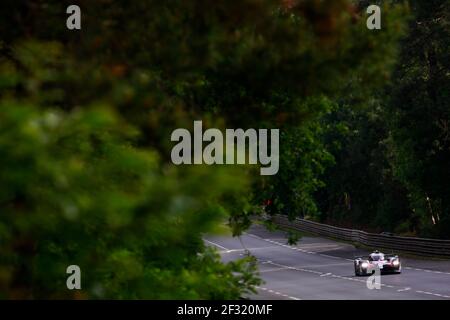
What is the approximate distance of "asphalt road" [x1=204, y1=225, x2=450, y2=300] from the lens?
106ft

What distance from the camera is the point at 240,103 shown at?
998 centimetres

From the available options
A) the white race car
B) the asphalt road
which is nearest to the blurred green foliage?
the asphalt road

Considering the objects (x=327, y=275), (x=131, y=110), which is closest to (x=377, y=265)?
(x=327, y=275)

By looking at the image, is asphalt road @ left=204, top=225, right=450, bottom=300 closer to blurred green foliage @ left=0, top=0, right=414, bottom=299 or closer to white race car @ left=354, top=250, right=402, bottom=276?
white race car @ left=354, top=250, right=402, bottom=276

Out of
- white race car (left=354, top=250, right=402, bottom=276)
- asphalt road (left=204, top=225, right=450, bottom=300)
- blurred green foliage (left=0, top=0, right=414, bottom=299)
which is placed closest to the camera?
blurred green foliage (left=0, top=0, right=414, bottom=299)

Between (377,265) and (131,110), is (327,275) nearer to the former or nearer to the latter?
(377,265)

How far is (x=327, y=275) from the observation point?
138 ft

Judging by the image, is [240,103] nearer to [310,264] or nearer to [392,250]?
[310,264]

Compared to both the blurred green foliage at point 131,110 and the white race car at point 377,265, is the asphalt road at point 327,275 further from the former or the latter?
the blurred green foliage at point 131,110

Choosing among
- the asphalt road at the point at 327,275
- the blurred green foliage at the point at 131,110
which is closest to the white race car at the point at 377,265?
the asphalt road at the point at 327,275

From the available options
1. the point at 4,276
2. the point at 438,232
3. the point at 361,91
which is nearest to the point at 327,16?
the point at 361,91

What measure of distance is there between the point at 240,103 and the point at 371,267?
106 ft

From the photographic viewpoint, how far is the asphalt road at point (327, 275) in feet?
106

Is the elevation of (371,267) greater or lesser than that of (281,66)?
lesser
